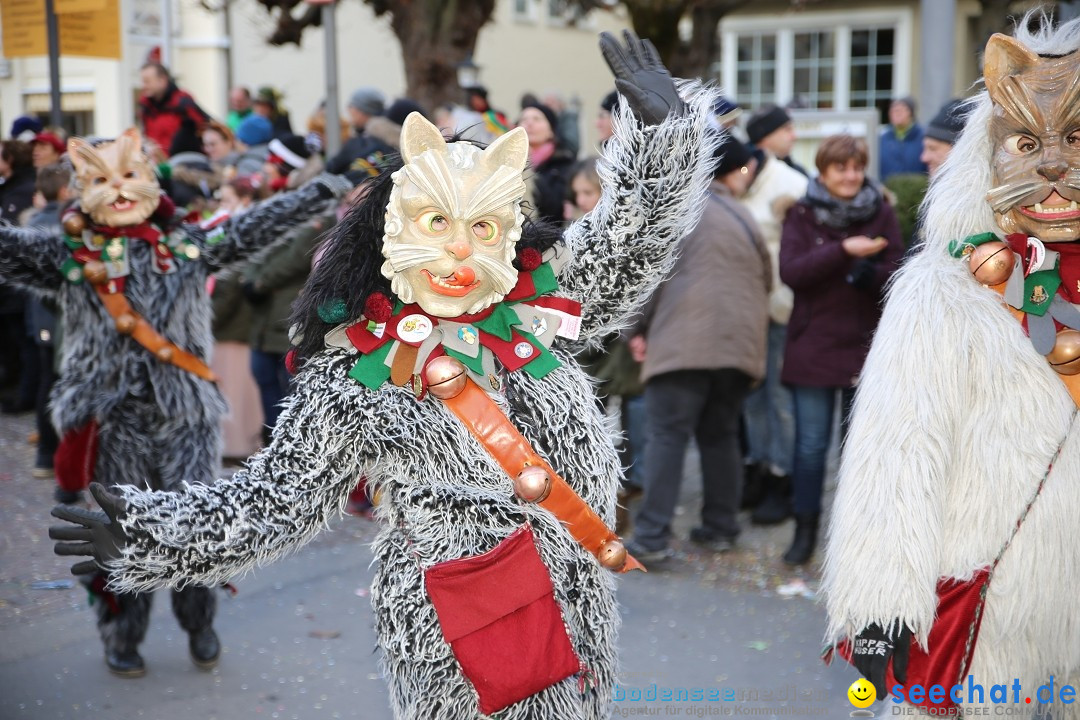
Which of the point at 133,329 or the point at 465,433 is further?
the point at 133,329

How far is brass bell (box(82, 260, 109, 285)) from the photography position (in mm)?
4480

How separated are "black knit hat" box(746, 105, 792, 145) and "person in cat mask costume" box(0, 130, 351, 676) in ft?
10.3

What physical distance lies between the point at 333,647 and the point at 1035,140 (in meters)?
3.46

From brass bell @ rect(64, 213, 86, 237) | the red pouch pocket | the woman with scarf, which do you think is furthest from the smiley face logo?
brass bell @ rect(64, 213, 86, 237)

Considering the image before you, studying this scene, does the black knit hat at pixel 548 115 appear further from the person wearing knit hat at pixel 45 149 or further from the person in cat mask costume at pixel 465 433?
the person in cat mask costume at pixel 465 433

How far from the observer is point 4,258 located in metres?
4.36

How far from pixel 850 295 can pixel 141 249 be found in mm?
3138

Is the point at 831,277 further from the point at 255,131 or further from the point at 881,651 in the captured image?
the point at 255,131

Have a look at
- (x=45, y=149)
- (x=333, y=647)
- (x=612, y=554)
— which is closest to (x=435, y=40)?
(x=45, y=149)

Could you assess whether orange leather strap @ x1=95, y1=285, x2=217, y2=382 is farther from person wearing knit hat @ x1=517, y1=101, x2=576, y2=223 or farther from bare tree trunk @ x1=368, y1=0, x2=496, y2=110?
bare tree trunk @ x1=368, y1=0, x2=496, y2=110

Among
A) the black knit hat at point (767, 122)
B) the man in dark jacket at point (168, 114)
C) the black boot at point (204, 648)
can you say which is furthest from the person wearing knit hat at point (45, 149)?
the black boot at point (204, 648)

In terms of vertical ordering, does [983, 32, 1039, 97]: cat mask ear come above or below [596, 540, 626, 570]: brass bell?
above

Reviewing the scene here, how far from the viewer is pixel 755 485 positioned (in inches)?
258

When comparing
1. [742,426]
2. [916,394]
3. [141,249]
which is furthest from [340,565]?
[916,394]
